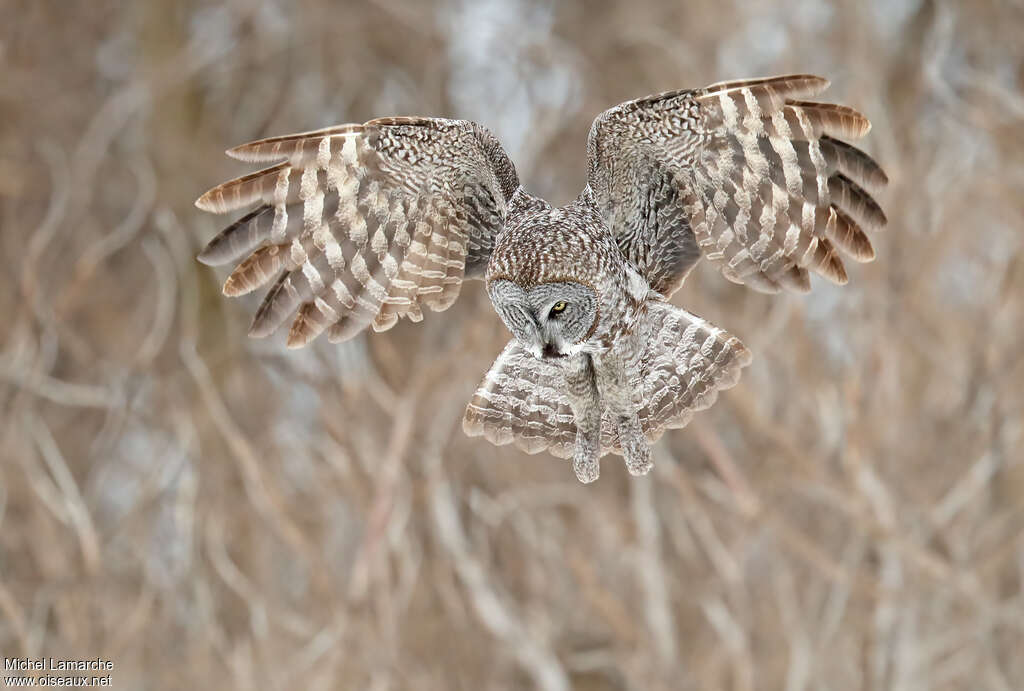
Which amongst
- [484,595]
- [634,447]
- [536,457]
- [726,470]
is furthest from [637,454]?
[536,457]

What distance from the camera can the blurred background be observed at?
618cm

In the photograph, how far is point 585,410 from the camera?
3.19 meters

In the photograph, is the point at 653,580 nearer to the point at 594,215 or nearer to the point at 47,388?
the point at 47,388

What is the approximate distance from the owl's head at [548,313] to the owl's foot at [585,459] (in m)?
0.34

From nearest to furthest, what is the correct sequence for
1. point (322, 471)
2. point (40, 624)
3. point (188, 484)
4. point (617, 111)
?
point (617, 111) → point (40, 624) → point (188, 484) → point (322, 471)

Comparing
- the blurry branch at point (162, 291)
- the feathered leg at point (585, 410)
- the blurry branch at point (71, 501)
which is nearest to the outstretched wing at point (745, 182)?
the feathered leg at point (585, 410)

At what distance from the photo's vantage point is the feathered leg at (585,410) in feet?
10.3

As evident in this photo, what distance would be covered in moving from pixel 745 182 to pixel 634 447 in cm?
74

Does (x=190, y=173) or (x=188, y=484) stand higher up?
(x=190, y=173)

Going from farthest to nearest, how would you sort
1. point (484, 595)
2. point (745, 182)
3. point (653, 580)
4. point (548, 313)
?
point (653, 580) → point (484, 595) → point (745, 182) → point (548, 313)

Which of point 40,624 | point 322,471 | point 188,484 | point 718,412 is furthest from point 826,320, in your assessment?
point 40,624

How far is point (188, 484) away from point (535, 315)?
401cm

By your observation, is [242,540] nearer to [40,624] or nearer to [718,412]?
[40,624]

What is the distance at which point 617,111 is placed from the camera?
298 centimetres
